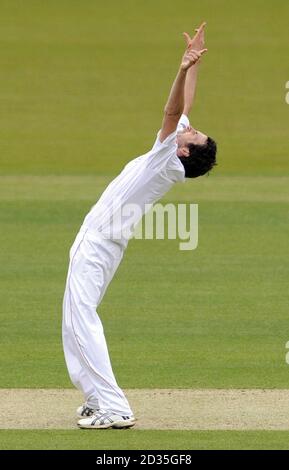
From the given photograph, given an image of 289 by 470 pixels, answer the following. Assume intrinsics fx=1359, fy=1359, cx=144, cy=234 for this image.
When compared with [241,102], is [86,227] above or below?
below

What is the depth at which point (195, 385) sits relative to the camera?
9.88 m

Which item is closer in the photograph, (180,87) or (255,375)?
(180,87)

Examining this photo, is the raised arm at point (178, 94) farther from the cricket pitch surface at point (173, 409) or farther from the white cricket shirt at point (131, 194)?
the cricket pitch surface at point (173, 409)

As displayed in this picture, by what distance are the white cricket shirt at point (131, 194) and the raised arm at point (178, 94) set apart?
0.23 metres

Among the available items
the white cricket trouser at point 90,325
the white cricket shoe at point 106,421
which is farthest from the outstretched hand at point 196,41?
the white cricket shoe at point 106,421

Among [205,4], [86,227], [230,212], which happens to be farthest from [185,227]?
[205,4]

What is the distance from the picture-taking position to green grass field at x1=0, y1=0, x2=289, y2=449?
10719 millimetres

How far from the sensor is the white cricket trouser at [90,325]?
27.6 ft

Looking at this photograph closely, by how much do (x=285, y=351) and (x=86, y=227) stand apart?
128 inches

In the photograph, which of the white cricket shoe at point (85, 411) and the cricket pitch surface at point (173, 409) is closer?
the cricket pitch surface at point (173, 409)

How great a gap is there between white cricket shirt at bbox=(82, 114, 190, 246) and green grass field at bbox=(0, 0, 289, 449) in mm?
1312

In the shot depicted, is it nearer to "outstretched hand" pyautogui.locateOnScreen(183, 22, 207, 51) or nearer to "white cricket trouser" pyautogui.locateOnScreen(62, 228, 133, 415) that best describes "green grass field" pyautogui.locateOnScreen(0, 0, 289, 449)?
"white cricket trouser" pyautogui.locateOnScreen(62, 228, 133, 415)

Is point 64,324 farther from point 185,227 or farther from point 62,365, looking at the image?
point 185,227
